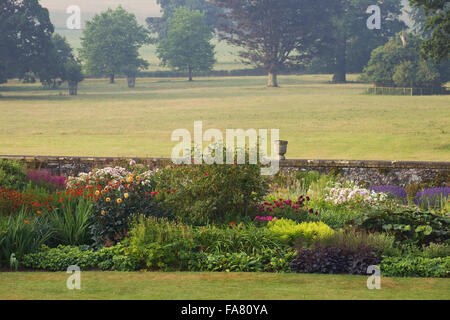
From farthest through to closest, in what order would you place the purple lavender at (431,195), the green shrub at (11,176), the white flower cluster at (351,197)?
the purple lavender at (431,195) → the green shrub at (11,176) → the white flower cluster at (351,197)

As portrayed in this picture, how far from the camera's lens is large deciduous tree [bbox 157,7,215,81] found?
88.6 metres

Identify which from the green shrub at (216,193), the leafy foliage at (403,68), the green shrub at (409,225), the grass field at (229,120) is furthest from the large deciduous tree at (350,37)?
the green shrub at (409,225)

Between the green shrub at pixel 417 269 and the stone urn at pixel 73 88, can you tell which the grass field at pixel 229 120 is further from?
Answer: the green shrub at pixel 417 269

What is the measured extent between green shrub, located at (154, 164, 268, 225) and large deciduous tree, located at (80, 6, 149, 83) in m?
75.0

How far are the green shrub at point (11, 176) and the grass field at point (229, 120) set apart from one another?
40.2 feet

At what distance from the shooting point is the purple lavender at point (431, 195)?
14.0m

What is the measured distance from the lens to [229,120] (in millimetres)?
42594

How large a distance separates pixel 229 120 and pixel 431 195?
2885 cm

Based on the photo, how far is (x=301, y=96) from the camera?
6188 centimetres

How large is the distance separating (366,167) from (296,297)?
34.1 feet

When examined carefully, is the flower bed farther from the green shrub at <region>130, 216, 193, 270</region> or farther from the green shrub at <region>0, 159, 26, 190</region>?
the green shrub at <region>0, 159, 26, 190</region>

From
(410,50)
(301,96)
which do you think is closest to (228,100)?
(301,96)

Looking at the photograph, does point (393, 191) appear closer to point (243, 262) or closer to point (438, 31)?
point (243, 262)
